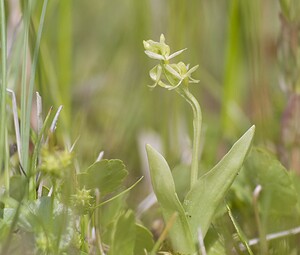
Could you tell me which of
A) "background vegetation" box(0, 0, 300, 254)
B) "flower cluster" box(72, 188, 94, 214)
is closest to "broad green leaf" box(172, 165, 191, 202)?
"background vegetation" box(0, 0, 300, 254)

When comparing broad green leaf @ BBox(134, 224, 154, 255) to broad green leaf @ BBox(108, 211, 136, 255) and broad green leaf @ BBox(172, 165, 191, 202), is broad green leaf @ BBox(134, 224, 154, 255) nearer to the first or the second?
broad green leaf @ BBox(108, 211, 136, 255)

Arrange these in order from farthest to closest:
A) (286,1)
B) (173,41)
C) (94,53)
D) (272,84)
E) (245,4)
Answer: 1. (94,53)
2. (272,84)
3. (173,41)
4. (245,4)
5. (286,1)

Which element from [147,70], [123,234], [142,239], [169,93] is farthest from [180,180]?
[147,70]

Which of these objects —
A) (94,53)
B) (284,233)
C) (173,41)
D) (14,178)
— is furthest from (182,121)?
(14,178)

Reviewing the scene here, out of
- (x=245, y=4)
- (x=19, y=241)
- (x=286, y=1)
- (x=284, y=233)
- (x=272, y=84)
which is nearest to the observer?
(x=19, y=241)

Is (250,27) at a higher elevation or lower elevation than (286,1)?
lower

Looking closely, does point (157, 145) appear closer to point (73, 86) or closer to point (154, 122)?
point (154, 122)

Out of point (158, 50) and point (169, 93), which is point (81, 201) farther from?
point (169, 93)

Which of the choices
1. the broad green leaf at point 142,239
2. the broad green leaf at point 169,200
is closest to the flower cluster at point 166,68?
the broad green leaf at point 169,200
